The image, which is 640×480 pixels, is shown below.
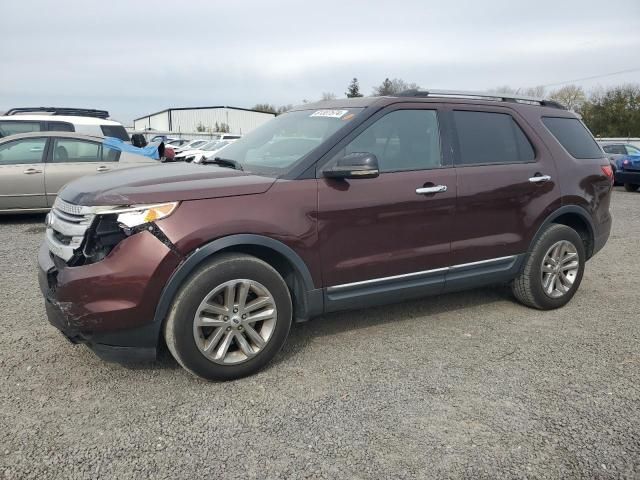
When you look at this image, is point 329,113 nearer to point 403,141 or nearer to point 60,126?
point 403,141

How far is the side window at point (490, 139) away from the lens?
409cm

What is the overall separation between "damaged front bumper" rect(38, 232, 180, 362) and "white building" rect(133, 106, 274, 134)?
6025 centimetres

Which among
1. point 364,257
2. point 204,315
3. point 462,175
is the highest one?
point 462,175

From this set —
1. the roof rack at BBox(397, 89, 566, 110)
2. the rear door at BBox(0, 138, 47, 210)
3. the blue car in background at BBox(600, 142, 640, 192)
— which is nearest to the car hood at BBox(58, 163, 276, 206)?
the roof rack at BBox(397, 89, 566, 110)

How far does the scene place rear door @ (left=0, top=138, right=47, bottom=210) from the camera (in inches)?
320

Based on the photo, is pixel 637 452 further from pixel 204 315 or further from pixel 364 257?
pixel 204 315

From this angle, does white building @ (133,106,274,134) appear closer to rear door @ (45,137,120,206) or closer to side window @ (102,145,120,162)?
side window @ (102,145,120,162)

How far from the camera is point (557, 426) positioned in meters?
2.79

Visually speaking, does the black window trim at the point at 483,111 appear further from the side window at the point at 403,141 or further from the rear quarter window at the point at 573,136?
the rear quarter window at the point at 573,136

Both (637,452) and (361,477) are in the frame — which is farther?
(637,452)

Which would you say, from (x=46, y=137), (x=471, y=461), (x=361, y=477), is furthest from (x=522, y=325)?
(x=46, y=137)

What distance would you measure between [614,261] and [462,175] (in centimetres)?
378

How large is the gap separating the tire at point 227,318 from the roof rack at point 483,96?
186 centimetres

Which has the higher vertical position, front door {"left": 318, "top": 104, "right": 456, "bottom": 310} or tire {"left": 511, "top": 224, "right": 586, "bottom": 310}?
front door {"left": 318, "top": 104, "right": 456, "bottom": 310}
